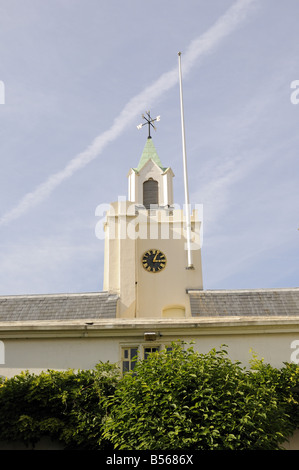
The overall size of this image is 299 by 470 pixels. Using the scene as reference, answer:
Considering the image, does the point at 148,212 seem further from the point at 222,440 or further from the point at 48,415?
the point at 222,440

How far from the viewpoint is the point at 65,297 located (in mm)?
33406

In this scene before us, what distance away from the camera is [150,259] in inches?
1524

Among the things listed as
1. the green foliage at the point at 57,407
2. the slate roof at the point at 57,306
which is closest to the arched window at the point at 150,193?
the slate roof at the point at 57,306

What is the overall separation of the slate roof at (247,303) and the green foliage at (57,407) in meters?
14.6

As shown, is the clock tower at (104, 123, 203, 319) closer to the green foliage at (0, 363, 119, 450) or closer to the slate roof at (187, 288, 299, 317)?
the slate roof at (187, 288, 299, 317)

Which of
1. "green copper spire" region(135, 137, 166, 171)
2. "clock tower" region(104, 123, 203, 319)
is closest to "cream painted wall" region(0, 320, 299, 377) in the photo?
"clock tower" region(104, 123, 203, 319)

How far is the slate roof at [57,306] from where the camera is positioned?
31.9m

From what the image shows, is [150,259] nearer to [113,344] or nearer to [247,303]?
[247,303]

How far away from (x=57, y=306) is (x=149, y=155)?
18.5m

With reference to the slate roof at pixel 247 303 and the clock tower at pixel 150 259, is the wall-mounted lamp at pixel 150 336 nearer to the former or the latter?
the slate roof at pixel 247 303

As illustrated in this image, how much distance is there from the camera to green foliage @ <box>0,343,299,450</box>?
14680 mm
